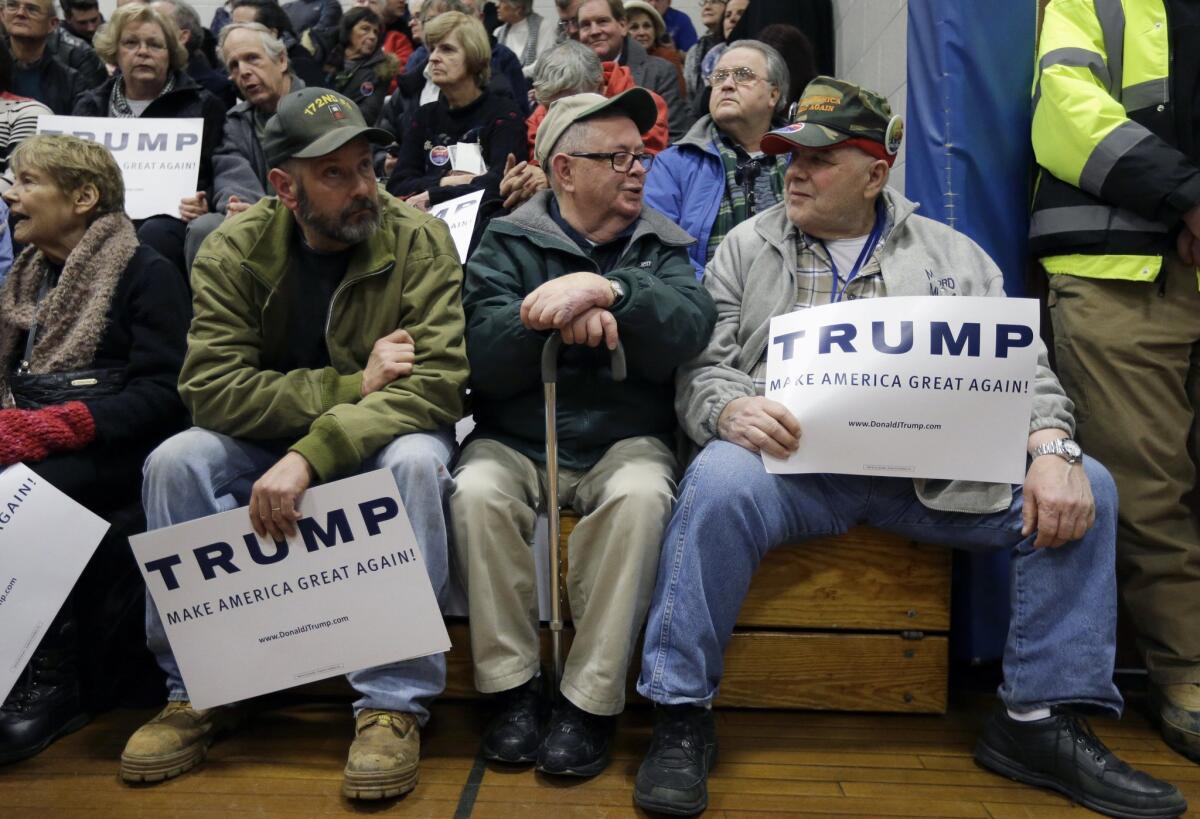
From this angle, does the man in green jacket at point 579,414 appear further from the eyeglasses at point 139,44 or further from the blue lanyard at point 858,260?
the eyeglasses at point 139,44

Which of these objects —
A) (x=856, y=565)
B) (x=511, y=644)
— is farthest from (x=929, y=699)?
(x=511, y=644)

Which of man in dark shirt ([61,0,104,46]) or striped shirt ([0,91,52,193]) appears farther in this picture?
man in dark shirt ([61,0,104,46])

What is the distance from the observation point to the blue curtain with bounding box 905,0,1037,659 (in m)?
2.48

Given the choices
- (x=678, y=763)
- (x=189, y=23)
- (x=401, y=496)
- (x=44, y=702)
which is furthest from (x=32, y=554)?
(x=189, y=23)

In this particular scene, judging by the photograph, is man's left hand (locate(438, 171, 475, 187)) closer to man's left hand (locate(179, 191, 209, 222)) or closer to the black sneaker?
man's left hand (locate(179, 191, 209, 222))

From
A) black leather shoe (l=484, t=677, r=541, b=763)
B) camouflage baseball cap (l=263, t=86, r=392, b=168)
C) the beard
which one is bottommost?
black leather shoe (l=484, t=677, r=541, b=763)

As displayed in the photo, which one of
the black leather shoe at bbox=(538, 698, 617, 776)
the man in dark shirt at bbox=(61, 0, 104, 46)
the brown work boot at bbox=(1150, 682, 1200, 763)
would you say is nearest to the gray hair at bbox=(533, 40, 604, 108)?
the black leather shoe at bbox=(538, 698, 617, 776)

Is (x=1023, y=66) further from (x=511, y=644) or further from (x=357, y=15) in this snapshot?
(x=357, y=15)

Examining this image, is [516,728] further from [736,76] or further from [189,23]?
[189,23]

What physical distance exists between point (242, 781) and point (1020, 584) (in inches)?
61.9

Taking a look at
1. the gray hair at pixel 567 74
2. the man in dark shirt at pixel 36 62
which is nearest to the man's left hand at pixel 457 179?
the gray hair at pixel 567 74

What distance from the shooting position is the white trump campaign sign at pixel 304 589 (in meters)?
2.02

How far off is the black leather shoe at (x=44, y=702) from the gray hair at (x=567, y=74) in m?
2.33

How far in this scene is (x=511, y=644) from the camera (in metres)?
2.09
